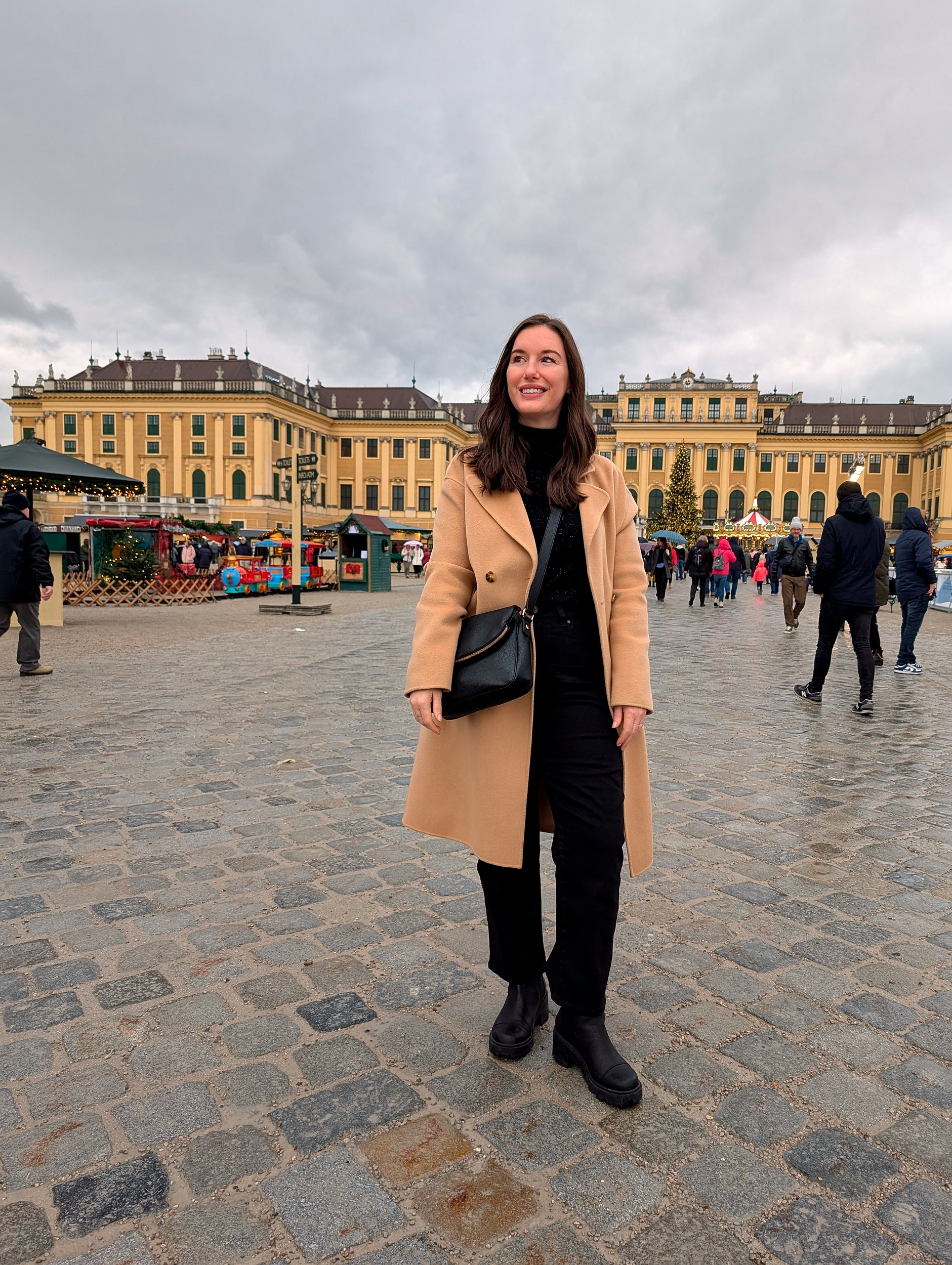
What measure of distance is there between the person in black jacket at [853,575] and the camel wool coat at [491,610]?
5.65 meters

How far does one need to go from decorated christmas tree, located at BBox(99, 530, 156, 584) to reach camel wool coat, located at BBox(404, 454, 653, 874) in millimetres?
20115

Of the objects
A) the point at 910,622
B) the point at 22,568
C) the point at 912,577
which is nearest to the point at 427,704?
the point at 22,568

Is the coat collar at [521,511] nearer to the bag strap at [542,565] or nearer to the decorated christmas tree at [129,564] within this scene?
the bag strap at [542,565]

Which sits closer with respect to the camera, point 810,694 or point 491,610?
point 491,610

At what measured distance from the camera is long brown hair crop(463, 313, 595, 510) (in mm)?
2156

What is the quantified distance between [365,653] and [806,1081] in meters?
9.82

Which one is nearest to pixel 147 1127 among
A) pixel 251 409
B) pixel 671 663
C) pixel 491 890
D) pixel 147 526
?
pixel 491 890

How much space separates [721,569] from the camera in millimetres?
24109

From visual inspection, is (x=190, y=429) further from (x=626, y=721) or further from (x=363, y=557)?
(x=626, y=721)

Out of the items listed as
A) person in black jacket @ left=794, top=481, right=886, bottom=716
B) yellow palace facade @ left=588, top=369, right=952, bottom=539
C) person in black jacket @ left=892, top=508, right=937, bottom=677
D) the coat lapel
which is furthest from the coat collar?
yellow palace facade @ left=588, top=369, right=952, bottom=539

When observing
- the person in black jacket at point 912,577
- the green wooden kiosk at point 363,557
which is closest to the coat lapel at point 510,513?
the person in black jacket at point 912,577

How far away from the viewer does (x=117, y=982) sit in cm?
268

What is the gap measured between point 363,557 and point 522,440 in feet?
92.8

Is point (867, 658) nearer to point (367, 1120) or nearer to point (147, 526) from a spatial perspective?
point (367, 1120)
